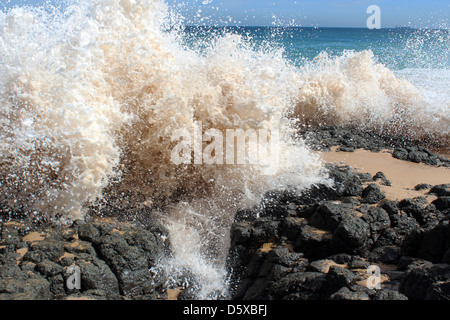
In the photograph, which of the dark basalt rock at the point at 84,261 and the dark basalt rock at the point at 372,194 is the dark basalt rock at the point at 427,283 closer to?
the dark basalt rock at the point at 372,194

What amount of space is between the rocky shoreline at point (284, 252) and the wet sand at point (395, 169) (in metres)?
0.22

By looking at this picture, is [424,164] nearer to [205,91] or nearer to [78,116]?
[205,91]

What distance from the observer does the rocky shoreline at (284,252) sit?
263 centimetres

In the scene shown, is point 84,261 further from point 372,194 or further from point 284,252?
point 372,194

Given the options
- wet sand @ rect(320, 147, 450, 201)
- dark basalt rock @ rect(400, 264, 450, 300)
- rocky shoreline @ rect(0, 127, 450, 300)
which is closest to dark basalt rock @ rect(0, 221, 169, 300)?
rocky shoreline @ rect(0, 127, 450, 300)

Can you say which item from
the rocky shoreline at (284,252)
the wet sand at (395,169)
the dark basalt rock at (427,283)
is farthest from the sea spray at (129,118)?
the dark basalt rock at (427,283)

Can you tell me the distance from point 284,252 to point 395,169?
2.60 m

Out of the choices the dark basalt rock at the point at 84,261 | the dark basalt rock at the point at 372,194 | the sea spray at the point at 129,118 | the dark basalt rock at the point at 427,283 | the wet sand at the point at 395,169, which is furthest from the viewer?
the wet sand at the point at 395,169

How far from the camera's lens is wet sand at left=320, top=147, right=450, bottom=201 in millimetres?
4215

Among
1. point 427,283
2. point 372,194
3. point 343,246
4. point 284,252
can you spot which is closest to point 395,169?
point 372,194

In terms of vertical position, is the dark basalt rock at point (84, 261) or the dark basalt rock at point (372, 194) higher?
the dark basalt rock at point (372, 194)

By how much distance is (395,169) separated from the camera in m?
5.14

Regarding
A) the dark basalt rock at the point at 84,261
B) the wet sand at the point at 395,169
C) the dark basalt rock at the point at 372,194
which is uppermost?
the wet sand at the point at 395,169
